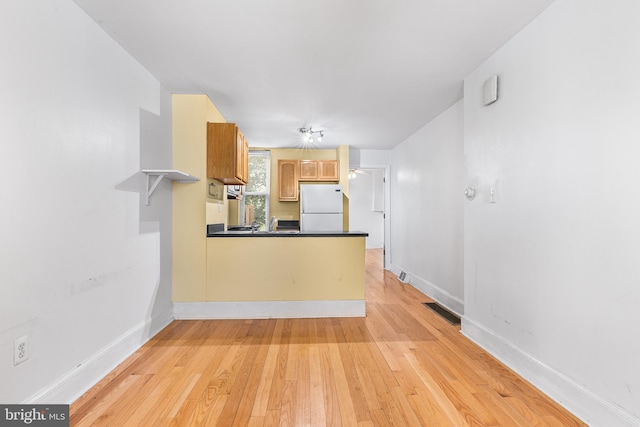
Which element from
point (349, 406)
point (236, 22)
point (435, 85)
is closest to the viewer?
point (349, 406)

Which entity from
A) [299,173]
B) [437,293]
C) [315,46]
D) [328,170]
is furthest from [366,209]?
[315,46]

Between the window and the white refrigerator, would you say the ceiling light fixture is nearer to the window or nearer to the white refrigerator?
the white refrigerator

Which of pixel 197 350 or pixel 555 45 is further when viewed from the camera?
pixel 197 350

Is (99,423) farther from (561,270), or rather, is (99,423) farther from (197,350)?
(561,270)

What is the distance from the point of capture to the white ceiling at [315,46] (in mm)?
1695

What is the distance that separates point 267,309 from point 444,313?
1.97 m

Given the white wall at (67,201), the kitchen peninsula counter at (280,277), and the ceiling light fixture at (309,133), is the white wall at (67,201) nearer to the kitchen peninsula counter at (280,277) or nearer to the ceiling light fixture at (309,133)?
the kitchen peninsula counter at (280,277)

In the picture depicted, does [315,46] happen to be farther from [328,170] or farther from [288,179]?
[288,179]

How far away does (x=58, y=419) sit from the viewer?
1436mm

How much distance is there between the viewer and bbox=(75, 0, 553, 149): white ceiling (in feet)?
5.56

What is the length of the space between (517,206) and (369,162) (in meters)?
3.61

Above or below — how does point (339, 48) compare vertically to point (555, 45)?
above

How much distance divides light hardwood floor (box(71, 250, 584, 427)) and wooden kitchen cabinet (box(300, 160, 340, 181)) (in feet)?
9.66

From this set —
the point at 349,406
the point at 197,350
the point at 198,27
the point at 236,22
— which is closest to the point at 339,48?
the point at 236,22
